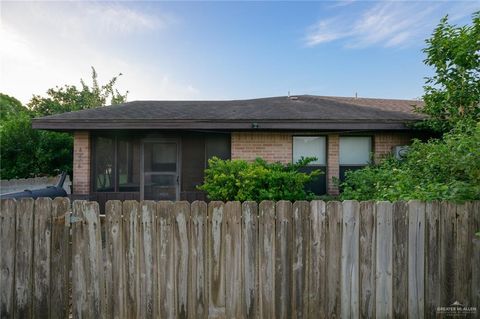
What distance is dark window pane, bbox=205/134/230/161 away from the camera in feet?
26.2

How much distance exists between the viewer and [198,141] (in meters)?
7.98

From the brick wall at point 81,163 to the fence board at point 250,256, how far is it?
21.9ft

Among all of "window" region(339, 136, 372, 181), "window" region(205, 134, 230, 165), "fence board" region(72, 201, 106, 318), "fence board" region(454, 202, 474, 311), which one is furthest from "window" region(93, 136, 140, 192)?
"fence board" region(454, 202, 474, 311)

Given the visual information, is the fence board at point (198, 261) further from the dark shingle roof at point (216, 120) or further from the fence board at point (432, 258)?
the dark shingle roof at point (216, 120)

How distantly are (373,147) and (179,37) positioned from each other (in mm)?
9374

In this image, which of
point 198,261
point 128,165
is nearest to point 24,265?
point 198,261

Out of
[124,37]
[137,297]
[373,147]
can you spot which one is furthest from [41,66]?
[373,147]

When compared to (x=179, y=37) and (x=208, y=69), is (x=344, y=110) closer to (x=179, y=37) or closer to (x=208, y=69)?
(x=179, y=37)

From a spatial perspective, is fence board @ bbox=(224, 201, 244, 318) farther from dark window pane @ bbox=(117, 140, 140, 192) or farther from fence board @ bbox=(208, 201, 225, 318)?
dark window pane @ bbox=(117, 140, 140, 192)

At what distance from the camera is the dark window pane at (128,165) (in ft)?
25.9

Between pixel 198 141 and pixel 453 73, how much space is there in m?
6.93

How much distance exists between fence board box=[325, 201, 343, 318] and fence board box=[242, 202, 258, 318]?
2.41ft

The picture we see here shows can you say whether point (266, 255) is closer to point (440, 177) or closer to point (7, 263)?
point (7, 263)

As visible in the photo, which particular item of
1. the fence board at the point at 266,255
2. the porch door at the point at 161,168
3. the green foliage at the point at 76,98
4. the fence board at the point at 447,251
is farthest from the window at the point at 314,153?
the green foliage at the point at 76,98
